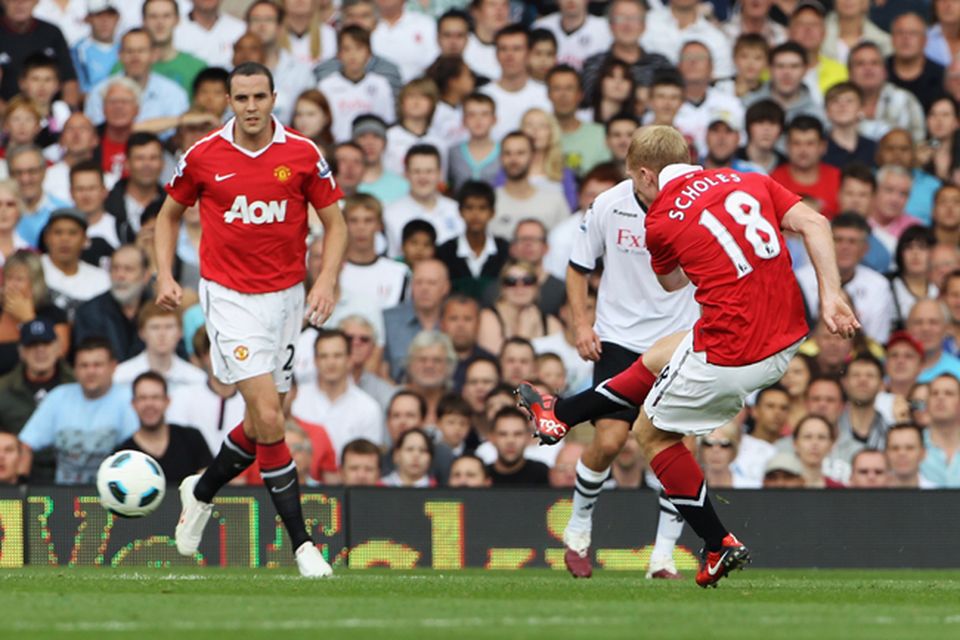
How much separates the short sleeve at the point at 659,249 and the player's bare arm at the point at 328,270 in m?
1.95

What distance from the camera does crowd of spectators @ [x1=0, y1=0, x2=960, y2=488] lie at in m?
15.3

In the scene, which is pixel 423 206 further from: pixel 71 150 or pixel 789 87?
pixel 789 87

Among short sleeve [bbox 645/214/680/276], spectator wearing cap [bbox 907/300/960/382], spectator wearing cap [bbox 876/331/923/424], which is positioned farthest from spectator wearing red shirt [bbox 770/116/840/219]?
short sleeve [bbox 645/214/680/276]

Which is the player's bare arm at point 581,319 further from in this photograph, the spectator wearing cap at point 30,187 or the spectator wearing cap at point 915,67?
the spectator wearing cap at point 915,67

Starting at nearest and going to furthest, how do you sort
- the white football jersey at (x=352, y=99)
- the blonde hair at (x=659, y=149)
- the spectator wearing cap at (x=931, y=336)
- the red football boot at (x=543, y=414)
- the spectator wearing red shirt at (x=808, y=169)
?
the blonde hair at (x=659, y=149) → the red football boot at (x=543, y=414) → the spectator wearing cap at (x=931, y=336) → the spectator wearing red shirt at (x=808, y=169) → the white football jersey at (x=352, y=99)

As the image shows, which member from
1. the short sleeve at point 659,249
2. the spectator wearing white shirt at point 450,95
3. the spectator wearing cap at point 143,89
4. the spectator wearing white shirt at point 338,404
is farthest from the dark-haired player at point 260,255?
the spectator wearing white shirt at point 450,95

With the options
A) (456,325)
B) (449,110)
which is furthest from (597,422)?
(449,110)

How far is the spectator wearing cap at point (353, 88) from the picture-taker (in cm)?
1847

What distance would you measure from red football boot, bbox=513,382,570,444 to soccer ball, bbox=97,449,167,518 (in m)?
2.17

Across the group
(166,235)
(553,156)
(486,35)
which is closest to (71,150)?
(553,156)

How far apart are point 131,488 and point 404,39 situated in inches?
343

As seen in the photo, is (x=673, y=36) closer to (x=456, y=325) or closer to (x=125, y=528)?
(x=456, y=325)

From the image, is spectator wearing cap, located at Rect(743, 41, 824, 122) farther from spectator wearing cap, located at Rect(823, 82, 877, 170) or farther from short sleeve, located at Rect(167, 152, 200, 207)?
short sleeve, located at Rect(167, 152, 200, 207)

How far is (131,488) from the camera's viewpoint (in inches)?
458
